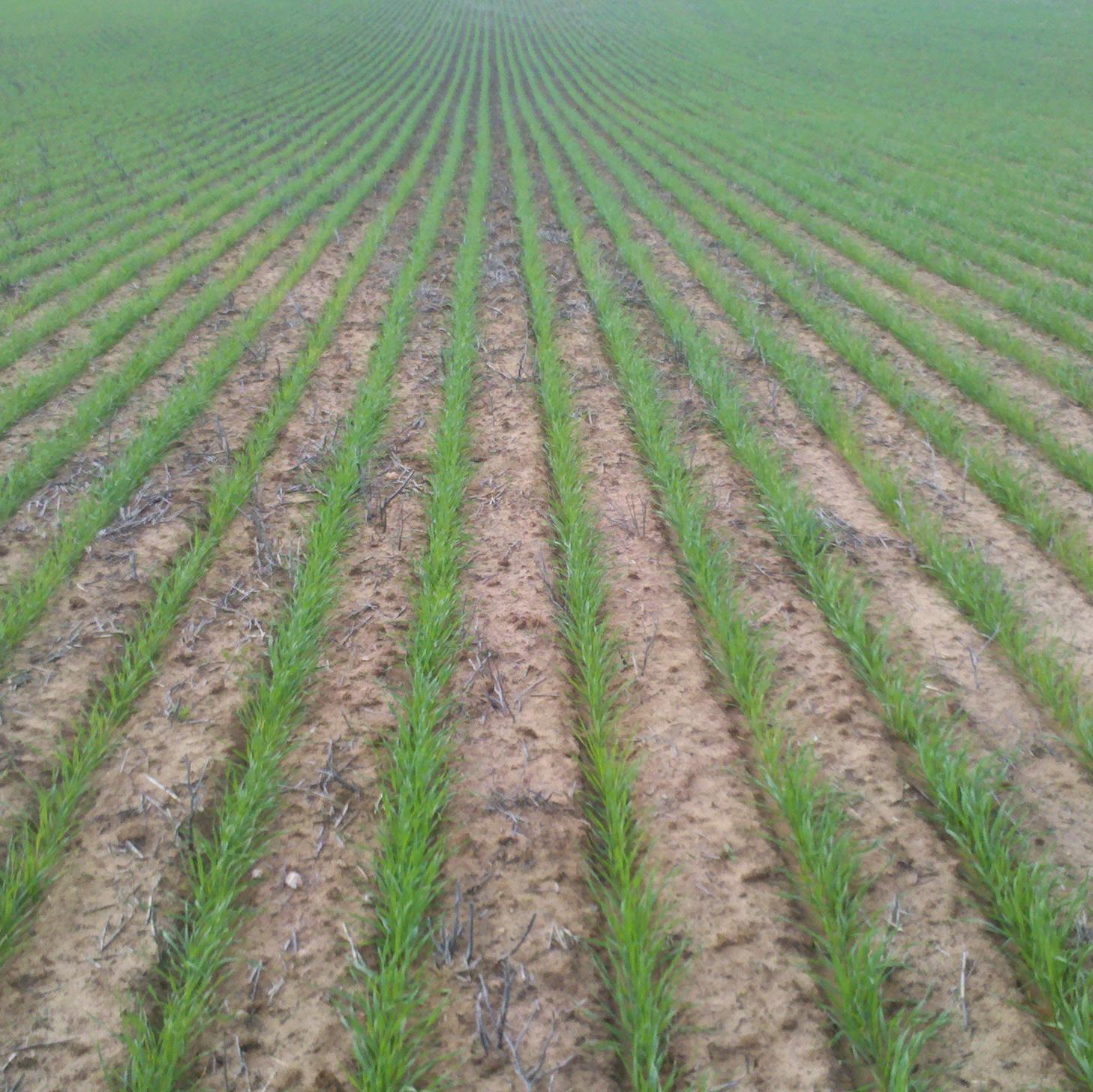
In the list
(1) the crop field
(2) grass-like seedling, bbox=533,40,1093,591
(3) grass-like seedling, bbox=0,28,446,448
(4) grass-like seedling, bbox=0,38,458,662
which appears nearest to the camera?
(1) the crop field

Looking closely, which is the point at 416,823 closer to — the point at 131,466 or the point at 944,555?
the point at 944,555

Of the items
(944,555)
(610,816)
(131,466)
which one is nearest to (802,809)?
(610,816)

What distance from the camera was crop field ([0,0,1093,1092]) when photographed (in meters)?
2.01

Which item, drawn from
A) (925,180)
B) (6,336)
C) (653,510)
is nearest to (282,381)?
(6,336)

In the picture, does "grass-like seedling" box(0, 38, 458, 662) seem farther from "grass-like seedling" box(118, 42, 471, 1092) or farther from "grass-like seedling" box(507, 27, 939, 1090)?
"grass-like seedling" box(507, 27, 939, 1090)

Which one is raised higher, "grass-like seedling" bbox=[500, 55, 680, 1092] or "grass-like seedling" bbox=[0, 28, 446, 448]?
"grass-like seedling" bbox=[0, 28, 446, 448]

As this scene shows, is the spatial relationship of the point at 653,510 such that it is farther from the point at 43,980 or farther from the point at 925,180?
the point at 925,180

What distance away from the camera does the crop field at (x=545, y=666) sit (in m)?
2.01

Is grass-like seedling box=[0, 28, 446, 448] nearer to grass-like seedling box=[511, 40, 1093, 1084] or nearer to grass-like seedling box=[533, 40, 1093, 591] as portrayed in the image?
grass-like seedling box=[511, 40, 1093, 1084]

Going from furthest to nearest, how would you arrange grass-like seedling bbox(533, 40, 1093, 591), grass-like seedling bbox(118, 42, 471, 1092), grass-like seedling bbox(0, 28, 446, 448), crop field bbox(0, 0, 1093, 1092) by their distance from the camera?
grass-like seedling bbox(0, 28, 446, 448), grass-like seedling bbox(533, 40, 1093, 591), crop field bbox(0, 0, 1093, 1092), grass-like seedling bbox(118, 42, 471, 1092)

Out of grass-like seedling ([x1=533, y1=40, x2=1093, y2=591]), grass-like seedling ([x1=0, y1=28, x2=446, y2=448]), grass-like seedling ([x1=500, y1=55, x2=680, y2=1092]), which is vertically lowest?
grass-like seedling ([x1=500, y1=55, x2=680, y2=1092])

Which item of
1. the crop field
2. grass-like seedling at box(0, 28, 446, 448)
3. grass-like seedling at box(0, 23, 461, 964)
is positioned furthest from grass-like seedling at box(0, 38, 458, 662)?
grass-like seedling at box(0, 23, 461, 964)

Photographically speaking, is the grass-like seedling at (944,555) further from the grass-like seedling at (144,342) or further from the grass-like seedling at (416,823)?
the grass-like seedling at (144,342)

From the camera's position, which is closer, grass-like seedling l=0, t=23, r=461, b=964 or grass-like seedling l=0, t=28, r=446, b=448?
grass-like seedling l=0, t=23, r=461, b=964
